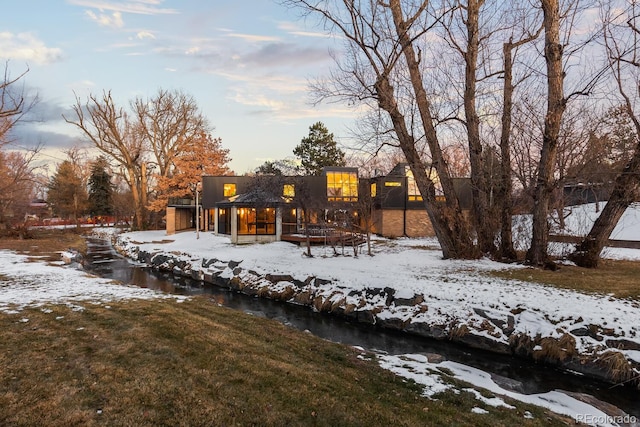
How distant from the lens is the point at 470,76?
40.4 ft

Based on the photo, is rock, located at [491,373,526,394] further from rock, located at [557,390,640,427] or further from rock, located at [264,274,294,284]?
rock, located at [264,274,294,284]

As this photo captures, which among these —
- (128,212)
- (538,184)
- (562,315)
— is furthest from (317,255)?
(128,212)

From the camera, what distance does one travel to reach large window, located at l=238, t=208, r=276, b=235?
22016mm

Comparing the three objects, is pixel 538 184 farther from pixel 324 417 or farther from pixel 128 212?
pixel 128 212

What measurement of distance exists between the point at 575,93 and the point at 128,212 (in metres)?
44.6

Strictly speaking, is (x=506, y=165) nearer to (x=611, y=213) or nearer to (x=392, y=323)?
(x=611, y=213)

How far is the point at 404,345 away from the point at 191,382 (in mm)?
5127

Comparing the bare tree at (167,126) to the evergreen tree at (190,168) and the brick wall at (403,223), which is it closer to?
the evergreen tree at (190,168)

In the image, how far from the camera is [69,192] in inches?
1545

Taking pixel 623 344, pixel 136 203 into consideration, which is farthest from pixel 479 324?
pixel 136 203

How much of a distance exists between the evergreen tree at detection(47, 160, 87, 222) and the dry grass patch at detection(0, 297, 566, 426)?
40.2 m

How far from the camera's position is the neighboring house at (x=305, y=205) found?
20922mm

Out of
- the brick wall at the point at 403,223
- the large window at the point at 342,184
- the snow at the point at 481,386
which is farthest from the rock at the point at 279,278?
the large window at the point at 342,184

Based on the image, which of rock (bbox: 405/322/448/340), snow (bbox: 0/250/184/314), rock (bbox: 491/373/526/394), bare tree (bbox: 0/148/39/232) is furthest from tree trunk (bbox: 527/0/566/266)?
bare tree (bbox: 0/148/39/232)
